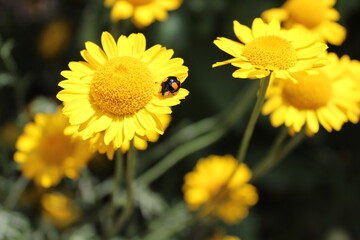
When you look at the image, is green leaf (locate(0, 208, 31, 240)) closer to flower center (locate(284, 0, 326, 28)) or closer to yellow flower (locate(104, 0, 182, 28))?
yellow flower (locate(104, 0, 182, 28))

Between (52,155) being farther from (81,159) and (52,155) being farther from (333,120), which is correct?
(333,120)

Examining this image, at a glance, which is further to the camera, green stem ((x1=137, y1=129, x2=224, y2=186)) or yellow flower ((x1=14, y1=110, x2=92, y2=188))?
green stem ((x1=137, y1=129, x2=224, y2=186))

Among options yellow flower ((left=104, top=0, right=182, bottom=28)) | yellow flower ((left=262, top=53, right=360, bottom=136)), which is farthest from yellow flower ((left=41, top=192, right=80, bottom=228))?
yellow flower ((left=262, top=53, right=360, bottom=136))

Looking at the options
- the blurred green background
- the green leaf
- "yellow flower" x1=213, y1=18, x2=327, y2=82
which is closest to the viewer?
"yellow flower" x1=213, y1=18, x2=327, y2=82

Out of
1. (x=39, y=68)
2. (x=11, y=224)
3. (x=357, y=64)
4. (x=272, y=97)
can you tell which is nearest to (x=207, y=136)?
(x=272, y=97)

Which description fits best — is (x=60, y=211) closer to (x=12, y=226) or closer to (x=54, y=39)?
(x=12, y=226)
